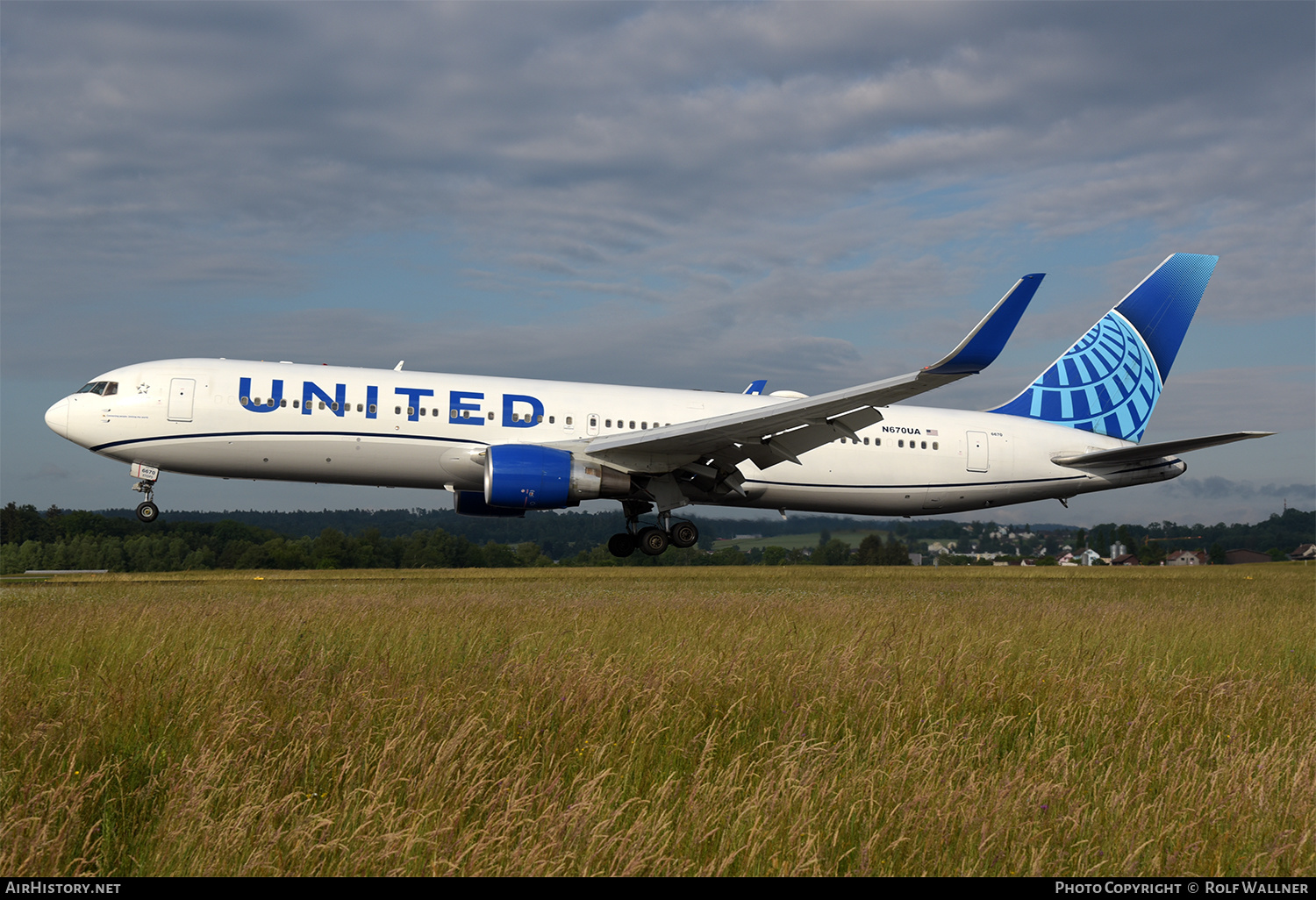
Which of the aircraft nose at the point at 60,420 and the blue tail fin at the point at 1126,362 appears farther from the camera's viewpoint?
the blue tail fin at the point at 1126,362

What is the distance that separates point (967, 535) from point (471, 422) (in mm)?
89217

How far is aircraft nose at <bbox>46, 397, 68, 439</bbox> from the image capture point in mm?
23172

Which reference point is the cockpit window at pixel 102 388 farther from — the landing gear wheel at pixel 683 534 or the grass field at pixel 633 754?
the landing gear wheel at pixel 683 534

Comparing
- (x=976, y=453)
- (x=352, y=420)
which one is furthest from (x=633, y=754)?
(x=976, y=453)

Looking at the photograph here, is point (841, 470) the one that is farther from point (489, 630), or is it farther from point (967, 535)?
point (967, 535)

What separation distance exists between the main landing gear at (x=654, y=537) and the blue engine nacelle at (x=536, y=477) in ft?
8.72

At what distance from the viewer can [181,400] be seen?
74.6 ft

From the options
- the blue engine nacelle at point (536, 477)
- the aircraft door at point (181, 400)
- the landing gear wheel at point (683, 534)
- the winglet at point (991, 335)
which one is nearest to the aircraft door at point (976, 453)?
the landing gear wheel at point (683, 534)

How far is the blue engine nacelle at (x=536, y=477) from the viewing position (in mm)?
21766

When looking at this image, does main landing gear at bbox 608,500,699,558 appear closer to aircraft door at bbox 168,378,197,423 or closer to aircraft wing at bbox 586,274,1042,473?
aircraft wing at bbox 586,274,1042,473

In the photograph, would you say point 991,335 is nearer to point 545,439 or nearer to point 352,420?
point 545,439

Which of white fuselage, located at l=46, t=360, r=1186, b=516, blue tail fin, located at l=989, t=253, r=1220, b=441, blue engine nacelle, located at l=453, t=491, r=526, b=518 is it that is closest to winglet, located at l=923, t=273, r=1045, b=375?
white fuselage, located at l=46, t=360, r=1186, b=516

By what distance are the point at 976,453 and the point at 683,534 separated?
10.0m

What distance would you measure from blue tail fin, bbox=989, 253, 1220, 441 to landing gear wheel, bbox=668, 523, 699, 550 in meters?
13.1
